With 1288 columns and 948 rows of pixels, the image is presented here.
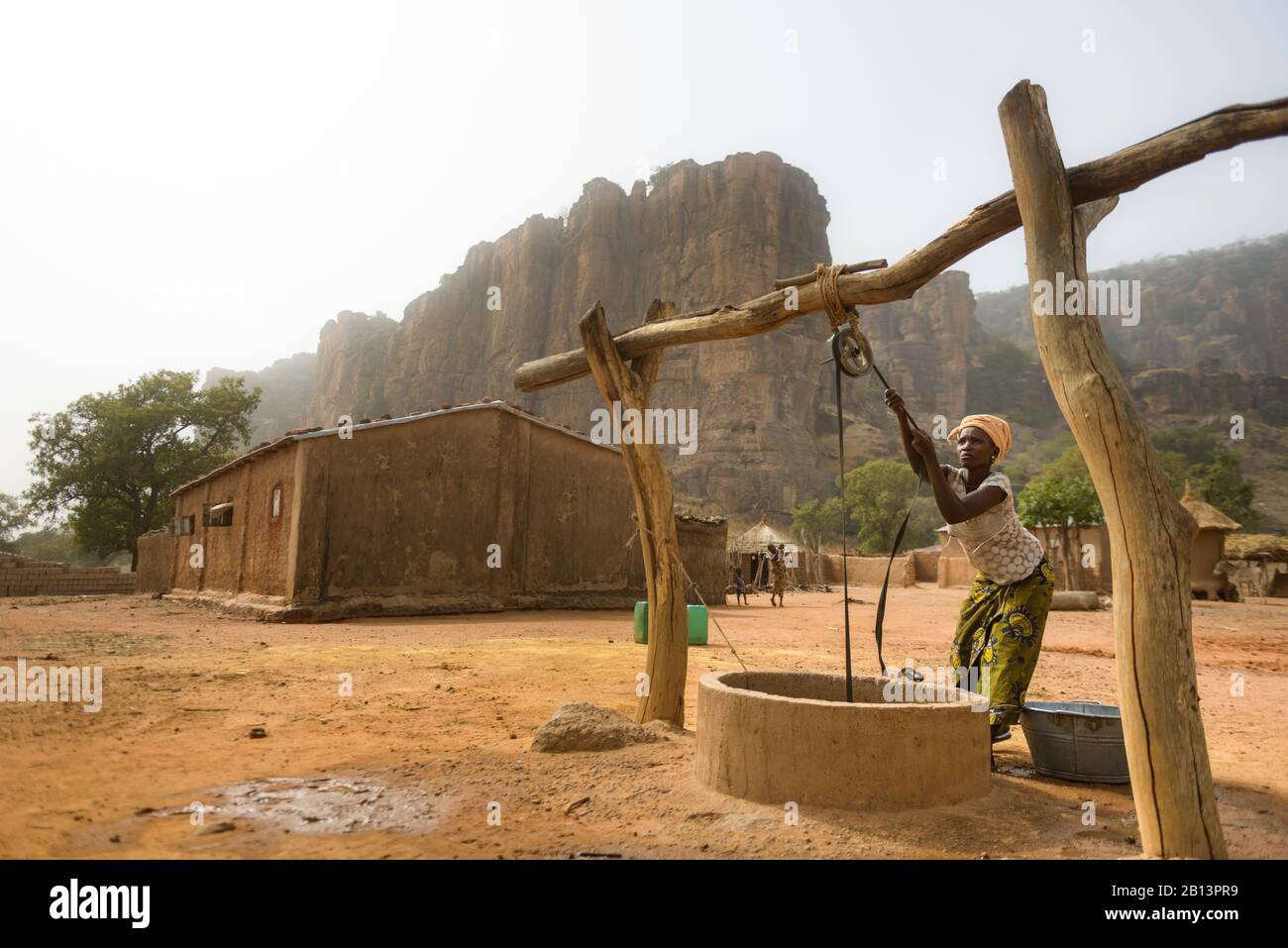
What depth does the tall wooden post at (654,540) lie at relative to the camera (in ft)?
14.9

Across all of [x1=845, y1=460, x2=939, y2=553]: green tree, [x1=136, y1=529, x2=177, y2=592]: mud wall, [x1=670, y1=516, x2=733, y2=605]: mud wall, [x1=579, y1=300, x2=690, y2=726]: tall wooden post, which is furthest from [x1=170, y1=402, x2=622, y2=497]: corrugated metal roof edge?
[x1=845, y1=460, x2=939, y2=553]: green tree

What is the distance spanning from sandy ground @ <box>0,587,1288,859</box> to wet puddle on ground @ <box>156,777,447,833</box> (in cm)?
1

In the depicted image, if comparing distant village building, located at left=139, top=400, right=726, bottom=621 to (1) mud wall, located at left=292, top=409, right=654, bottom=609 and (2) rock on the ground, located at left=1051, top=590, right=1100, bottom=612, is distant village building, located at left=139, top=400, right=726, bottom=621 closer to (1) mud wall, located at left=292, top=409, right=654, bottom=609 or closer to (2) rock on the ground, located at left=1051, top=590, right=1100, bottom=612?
(1) mud wall, located at left=292, top=409, right=654, bottom=609

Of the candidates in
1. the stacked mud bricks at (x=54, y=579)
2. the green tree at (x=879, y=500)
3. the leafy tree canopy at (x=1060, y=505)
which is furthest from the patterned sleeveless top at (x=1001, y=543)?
the green tree at (x=879, y=500)

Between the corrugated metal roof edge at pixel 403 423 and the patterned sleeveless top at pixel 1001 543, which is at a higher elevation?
the corrugated metal roof edge at pixel 403 423

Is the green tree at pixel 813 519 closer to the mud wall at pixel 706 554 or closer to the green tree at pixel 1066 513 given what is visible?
the green tree at pixel 1066 513

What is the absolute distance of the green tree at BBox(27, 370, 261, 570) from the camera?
102 feet

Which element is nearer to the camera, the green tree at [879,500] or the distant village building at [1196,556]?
the distant village building at [1196,556]

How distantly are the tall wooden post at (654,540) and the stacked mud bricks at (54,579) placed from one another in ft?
86.3

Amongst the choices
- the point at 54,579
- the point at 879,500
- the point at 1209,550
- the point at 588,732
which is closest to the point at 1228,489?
the point at 879,500

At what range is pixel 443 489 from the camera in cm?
1346

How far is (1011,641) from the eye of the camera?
3740 millimetres

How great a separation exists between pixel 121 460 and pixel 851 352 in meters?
36.2
